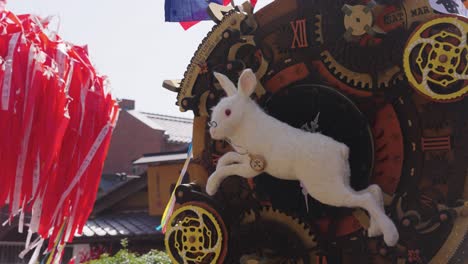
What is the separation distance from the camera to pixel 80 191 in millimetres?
3734

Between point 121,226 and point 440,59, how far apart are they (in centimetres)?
781

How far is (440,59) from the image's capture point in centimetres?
229

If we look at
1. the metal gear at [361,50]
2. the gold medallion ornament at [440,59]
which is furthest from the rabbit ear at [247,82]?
the gold medallion ornament at [440,59]

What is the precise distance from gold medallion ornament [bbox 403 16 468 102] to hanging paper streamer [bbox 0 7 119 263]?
2.02 metres

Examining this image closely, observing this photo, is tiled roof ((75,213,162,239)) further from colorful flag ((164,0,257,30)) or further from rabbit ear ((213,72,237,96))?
rabbit ear ((213,72,237,96))

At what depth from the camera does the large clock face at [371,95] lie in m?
2.31

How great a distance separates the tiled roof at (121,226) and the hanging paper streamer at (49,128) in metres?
4.92

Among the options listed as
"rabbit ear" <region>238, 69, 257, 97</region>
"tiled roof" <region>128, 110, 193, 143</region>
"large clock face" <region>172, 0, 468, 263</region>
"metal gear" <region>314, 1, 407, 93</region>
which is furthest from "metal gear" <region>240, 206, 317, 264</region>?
"tiled roof" <region>128, 110, 193, 143</region>

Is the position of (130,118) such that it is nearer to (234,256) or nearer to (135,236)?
(135,236)

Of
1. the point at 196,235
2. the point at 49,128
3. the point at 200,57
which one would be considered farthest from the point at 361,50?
the point at 49,128

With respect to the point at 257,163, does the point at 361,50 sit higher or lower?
higher

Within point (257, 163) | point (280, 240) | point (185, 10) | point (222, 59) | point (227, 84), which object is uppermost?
point (185, 10)

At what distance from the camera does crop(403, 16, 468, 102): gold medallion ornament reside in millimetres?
2266

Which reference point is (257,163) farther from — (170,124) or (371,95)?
(170,124)
